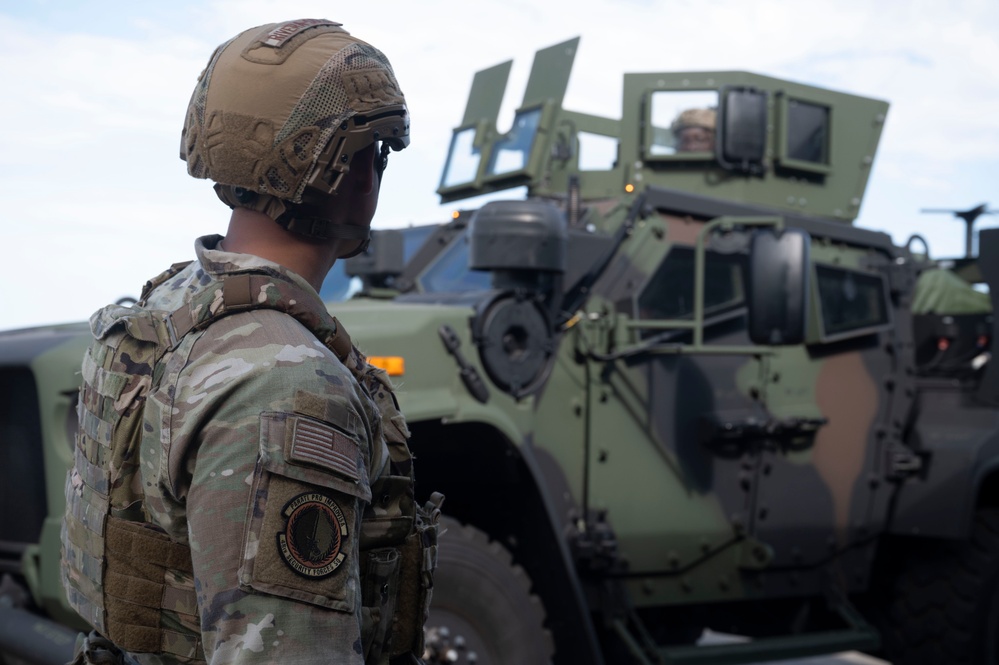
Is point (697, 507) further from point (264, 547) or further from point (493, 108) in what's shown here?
point (264, 547)

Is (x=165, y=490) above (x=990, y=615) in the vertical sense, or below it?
above

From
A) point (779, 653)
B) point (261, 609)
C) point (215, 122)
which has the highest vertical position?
point (215, 122)

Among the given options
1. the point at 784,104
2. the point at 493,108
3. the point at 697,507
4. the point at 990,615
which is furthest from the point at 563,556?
the point at 493,108

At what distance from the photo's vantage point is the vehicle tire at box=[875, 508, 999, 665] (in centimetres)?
514

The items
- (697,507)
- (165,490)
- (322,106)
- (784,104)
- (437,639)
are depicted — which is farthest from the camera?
(784,104)

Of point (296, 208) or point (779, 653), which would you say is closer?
point (296, 208)

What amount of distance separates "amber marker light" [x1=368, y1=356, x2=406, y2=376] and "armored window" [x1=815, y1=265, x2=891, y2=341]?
215 cm

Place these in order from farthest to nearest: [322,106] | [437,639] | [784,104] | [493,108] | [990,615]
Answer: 1. [493,108]
2. [784,104]
3. [990,615]
4. [437,639]
5. [322,106]

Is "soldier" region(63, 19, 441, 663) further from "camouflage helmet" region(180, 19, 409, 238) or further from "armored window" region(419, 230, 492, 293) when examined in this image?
"armored window" region(419, 230, 492, 293)

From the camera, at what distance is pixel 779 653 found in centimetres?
473

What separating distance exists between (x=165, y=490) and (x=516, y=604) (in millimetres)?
2494

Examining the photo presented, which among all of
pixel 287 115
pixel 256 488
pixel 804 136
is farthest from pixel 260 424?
pixel 804 136

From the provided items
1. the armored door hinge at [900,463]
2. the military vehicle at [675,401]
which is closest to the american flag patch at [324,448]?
the military vehicle at [675,401]

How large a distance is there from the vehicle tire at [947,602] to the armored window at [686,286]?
1551 mm
